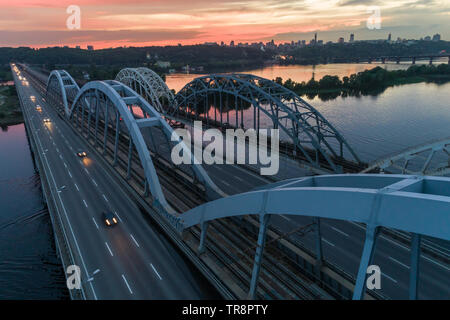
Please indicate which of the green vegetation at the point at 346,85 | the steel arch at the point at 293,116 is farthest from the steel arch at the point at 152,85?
the green vegetation at the point at 346,85

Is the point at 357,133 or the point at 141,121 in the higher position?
the point at 141,121

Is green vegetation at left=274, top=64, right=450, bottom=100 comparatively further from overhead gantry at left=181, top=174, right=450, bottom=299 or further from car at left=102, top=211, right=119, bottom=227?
overhead gantry at left=181, top=174, right=450, bottom=299

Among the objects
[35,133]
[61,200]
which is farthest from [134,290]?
Result: [35,133]

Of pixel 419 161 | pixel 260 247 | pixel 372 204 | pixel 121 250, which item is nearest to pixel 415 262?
pixel 372 204

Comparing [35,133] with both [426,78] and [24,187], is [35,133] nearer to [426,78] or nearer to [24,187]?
[24,187]

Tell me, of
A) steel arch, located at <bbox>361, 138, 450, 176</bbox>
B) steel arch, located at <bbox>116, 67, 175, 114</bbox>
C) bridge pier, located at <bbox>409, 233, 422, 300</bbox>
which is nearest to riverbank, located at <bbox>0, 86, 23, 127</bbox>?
steel arch, located at <bbox>116, 67, 175, 114</bbox>

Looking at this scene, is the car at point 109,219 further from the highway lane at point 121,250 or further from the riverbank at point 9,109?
the riverbank at point 9,109
